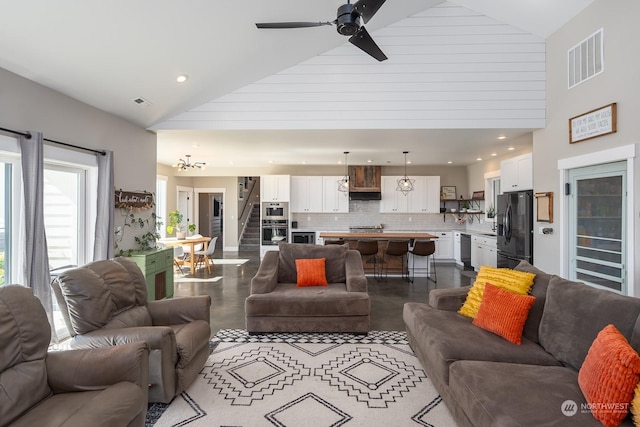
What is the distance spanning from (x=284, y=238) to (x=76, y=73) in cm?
650

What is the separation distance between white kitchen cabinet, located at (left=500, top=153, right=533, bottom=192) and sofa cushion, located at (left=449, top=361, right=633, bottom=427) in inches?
164

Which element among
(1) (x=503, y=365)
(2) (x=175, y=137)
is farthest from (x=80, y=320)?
(2) (x=175, y=137)

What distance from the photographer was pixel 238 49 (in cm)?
395

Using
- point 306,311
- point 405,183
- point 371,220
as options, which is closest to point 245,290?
point 306,311

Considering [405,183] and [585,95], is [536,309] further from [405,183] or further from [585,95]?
[405,183]

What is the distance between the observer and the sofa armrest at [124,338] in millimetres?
2250

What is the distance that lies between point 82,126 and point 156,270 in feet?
6.76

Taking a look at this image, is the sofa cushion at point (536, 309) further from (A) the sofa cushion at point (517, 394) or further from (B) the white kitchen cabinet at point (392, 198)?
(B) the white kitchen cabinet at point (392, 198)

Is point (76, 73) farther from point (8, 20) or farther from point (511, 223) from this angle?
point (511, 223)

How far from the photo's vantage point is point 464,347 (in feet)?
7.50

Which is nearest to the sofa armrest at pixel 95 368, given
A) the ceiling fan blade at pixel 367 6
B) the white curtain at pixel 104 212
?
the white curtain at pixel 104 212

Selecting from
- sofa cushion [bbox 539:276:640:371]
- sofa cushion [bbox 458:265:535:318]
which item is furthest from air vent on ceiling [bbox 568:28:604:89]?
sofa cushion [bbox 539:276:640:371]

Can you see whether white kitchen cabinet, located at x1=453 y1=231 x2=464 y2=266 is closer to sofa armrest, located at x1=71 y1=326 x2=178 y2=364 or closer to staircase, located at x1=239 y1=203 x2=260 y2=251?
staircase, located at x1=239 y1=203 x2=260 y2=251

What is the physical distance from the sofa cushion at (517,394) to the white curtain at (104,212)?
4.13 meters
